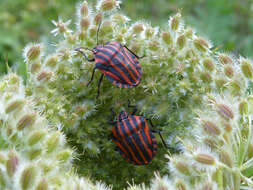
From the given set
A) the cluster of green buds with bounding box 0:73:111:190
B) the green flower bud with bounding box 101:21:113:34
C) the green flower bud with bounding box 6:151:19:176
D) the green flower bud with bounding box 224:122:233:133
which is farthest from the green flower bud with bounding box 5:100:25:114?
the green flower bud with bounding box 224:122:233:133

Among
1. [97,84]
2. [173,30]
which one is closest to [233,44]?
[173,30]

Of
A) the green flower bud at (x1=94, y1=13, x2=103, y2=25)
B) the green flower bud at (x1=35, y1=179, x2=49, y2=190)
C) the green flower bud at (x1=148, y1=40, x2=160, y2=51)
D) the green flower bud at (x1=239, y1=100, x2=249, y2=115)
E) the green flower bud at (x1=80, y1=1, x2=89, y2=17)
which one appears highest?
the green flower bud at (x1=80, y1=1, x2=89, y2=17)

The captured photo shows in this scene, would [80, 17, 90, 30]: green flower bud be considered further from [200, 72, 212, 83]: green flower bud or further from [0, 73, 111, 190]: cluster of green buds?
[200, 72, 212, 83]: green flower bud

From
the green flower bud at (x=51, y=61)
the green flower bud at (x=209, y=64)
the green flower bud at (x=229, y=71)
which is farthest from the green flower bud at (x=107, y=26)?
the green flower bud at (x=229, y=71)

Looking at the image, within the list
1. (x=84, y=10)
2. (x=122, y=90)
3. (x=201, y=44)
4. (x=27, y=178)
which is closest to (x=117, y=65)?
(x=122, y=90)

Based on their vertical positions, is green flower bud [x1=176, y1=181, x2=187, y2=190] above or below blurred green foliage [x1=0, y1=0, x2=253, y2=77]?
below
